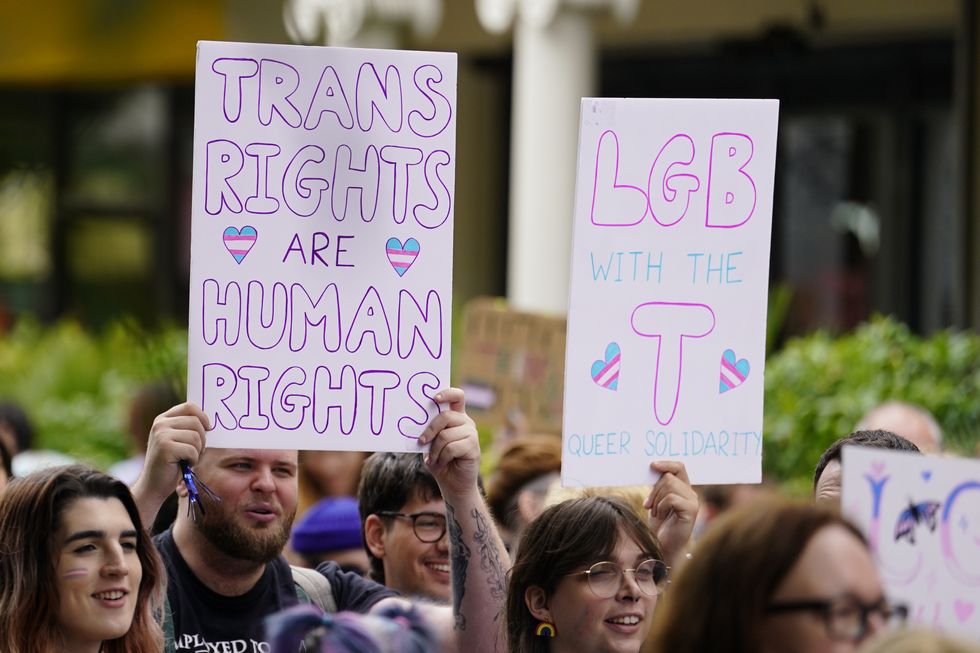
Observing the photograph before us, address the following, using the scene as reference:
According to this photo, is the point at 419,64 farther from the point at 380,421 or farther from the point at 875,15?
the point at 875,15

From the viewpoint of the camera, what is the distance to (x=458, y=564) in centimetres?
360

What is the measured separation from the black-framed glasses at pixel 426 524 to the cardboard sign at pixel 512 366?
98.2 inches

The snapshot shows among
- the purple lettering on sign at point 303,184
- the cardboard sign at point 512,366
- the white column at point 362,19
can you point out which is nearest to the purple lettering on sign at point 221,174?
the purple lettering on sign at point 303,184

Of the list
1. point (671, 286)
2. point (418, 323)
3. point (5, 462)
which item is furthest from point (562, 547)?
point (5, 462)

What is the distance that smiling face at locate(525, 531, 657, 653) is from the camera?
11.2 feet

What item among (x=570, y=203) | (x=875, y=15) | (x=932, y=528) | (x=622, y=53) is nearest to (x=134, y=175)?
(x=622, y=53)

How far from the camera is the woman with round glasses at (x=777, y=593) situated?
243cm

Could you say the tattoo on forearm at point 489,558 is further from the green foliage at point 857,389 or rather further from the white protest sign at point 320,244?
the green foliage at point 857,389

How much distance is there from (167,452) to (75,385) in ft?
29.4

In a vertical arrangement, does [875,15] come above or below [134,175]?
above

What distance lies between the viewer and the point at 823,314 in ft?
45.0

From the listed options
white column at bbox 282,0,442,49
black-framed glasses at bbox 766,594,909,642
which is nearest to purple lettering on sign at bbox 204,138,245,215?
black-framed glasses at bbox 766,594,909,642

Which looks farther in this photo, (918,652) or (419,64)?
(419,64)

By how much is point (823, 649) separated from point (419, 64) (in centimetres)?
180
